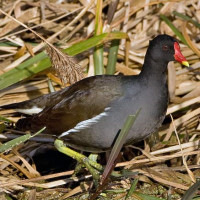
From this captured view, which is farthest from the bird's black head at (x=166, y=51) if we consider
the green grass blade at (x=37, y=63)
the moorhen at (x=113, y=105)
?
the green grass blade at (x=37, y=63)

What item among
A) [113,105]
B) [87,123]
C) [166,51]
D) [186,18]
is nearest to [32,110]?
[87,123]

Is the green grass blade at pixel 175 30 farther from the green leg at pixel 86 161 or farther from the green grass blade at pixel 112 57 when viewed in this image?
the green leg at pixel 86 161

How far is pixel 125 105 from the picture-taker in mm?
3275

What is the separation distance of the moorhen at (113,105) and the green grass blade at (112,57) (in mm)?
701

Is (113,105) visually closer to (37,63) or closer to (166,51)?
(166,51)

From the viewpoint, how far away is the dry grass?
11.4 feet

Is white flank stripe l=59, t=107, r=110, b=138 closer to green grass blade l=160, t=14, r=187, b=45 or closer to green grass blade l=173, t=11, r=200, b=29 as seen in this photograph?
green grass blade l=160, t=14, r=187, b=45

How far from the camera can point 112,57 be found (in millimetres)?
4234

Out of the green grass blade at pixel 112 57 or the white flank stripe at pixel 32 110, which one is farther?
the green grass blade at pixel 112 57

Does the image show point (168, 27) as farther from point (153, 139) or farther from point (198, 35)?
point (153, 139)

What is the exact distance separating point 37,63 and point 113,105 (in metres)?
0.97

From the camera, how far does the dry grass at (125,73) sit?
137 inches

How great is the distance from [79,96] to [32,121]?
0.39m

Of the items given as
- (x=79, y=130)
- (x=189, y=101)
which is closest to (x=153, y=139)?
(x=189, y=101)
